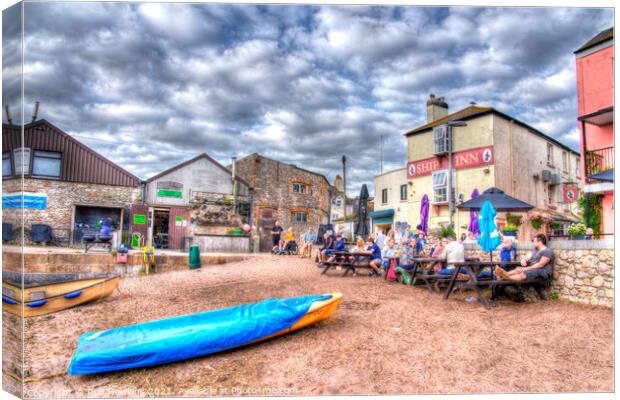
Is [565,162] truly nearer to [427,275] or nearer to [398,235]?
[427,275]

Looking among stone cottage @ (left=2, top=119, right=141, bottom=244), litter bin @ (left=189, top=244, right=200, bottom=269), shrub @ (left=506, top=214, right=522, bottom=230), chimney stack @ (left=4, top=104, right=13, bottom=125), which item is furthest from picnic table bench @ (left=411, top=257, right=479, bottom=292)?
chimney stack @ (left=4, top=104, right=13, bottom=125)

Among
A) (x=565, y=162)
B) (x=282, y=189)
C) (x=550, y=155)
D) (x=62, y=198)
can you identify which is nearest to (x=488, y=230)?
(x=550, y=155)

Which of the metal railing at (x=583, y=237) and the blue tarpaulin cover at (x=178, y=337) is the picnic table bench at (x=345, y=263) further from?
the blue tarpaulin cover at (x=178, y=337)

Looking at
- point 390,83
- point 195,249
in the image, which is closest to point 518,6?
point 390,83

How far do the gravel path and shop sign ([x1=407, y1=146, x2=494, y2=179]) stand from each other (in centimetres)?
237

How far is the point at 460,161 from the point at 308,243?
2.79 meters

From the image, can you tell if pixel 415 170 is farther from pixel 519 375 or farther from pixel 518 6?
pixel 519 375

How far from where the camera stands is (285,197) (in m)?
5.09

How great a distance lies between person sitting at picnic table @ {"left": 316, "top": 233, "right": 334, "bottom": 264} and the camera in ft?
21.2

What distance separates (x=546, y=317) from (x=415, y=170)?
133 inches

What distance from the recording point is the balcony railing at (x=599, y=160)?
11.4ft

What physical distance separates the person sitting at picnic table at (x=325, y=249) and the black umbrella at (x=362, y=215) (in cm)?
79

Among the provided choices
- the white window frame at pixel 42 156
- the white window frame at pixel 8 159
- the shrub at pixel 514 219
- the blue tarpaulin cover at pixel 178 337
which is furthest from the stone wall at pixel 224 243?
the shrub at pixel 514 219

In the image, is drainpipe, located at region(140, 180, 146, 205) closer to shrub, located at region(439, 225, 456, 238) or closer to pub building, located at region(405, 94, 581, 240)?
pub building, located at region(405, 94, 581, 240)
